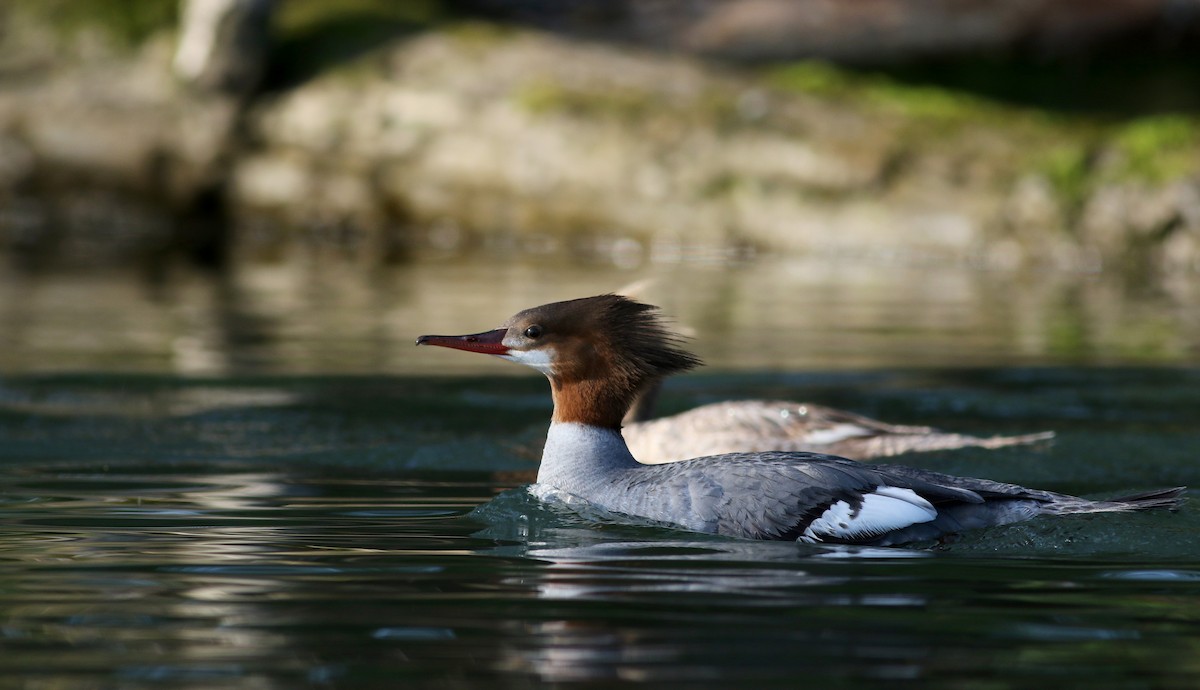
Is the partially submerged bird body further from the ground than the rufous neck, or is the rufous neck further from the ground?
the rufous neck

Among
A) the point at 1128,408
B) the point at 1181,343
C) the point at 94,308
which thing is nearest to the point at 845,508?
the point at 1128,408

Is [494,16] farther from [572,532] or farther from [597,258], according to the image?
[572,532]

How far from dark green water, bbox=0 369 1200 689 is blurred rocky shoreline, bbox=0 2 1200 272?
26.3ft

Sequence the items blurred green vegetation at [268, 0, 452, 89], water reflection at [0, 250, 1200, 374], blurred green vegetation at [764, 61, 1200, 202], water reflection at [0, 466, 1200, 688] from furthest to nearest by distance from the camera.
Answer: blurred green vegetation at [268, 0, 452, 89] < blurred green vegetation at [764, 61, 1200, 202] < water reflection at [0, 250, 1200, 374] < water reflection at [0, 466, 1200, 688]

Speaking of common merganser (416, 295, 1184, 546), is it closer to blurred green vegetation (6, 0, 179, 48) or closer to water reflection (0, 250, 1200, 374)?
water reflection (0, 250, 1200, 374)

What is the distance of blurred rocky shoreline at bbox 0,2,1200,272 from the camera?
15641 millimetres

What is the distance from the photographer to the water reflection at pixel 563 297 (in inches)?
406

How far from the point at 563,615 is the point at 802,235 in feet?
40.5

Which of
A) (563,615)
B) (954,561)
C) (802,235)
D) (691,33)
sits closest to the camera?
(563,615)

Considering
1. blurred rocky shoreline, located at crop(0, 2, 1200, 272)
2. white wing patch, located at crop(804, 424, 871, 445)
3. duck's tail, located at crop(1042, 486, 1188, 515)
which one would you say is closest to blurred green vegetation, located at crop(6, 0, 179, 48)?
blurred rocky shoreline, located at crop(0, 2, 1200, 272)

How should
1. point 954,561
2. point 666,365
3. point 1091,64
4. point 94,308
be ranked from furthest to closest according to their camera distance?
point 1091,64 → point 94,308 → point 666,365 → point 954,561

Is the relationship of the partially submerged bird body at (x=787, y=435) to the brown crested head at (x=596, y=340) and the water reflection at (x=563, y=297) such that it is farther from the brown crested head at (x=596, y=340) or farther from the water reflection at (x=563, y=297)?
the water reflection at (x=563, y=297)

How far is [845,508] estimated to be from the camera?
517 centimetres

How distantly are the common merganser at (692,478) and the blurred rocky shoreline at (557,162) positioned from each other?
1022 cm
